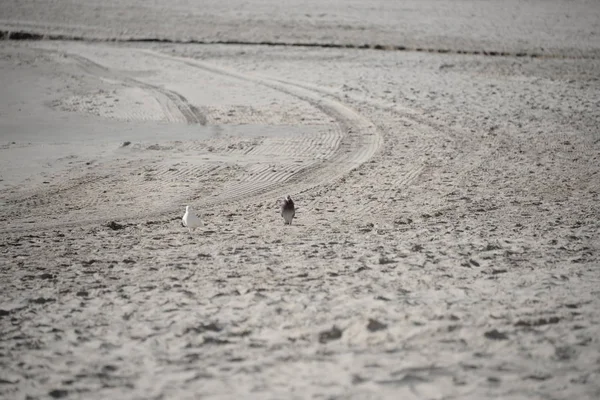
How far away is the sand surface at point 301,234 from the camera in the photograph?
3.52 meters

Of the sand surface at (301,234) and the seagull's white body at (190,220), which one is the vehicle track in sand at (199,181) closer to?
the sand surface at (301,234)

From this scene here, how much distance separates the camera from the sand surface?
3.52 meters

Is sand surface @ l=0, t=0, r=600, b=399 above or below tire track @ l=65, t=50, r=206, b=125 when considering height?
below

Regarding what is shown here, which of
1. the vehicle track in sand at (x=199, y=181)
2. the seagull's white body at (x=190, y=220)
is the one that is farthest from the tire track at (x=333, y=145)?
the seagull's white body at (x=190, y=220)

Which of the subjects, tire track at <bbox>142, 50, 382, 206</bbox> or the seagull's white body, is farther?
tire track at <bbox>142, 50, 382, 206</bbox>

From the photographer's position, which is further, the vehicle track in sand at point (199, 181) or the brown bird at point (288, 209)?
the vehicle track in sand at point (199, 181)

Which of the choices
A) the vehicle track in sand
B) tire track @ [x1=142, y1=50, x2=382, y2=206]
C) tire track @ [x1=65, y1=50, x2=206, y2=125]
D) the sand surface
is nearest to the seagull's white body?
the sand surface

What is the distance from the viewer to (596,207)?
6.43m

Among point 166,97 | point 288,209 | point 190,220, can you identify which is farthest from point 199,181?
point 166,97

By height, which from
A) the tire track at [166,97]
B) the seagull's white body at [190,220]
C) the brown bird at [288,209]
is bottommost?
the seagull's white body at [190,220]

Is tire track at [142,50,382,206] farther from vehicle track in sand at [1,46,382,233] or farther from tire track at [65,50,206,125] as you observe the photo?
tire track at [65,50,206,125]

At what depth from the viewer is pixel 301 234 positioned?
18.9ft

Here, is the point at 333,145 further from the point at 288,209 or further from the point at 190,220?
the point at 190,220

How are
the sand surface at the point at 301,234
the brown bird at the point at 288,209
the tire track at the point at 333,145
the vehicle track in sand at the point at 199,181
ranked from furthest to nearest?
the tire track at the point at 333,145
the vehicle track in sand at the point at 199,181
the brown bird at the point at 288,209
the sand surface at the point at 301,234
